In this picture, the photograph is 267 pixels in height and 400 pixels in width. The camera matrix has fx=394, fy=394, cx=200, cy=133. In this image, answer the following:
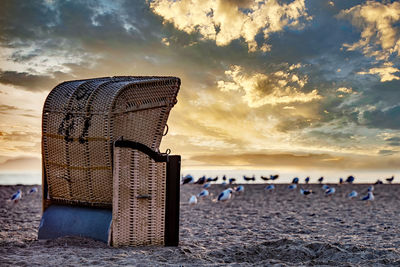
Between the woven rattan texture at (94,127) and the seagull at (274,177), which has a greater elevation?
the woven rattan texture at (94,127)

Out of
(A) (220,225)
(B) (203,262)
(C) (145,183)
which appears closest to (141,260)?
(B) (203,262)

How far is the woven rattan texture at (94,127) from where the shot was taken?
19.7 ft

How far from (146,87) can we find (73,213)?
2.34 metres

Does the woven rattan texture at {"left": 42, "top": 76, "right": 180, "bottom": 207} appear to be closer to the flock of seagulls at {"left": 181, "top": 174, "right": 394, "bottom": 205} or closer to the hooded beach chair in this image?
the hooded beach chair

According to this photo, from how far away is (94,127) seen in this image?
19.8 ft

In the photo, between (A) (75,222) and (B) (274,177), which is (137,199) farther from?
(B) (274,177)

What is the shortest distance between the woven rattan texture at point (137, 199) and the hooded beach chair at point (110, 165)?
0.05 ft

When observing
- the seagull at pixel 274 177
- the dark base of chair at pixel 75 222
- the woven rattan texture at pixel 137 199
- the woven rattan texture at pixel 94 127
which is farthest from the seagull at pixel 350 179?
the dark base of chair at pixel 75 222

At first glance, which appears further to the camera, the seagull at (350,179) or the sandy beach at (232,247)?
the seagull at (350,179)

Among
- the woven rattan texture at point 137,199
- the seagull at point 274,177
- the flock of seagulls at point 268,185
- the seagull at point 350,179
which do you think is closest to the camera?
the woven rattan texture at point 137,199

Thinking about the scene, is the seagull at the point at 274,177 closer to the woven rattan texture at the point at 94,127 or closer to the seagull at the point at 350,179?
the seagull at the point at 350,179

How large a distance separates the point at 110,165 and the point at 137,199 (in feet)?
2.18

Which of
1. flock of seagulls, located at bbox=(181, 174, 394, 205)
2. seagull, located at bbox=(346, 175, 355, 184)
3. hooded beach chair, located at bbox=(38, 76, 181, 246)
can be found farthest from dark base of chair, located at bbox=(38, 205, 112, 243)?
seagull, located at bbox=(346, 175, 355, 184)

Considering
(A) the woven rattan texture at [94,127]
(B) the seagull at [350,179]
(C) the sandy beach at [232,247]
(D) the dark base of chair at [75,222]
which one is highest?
(A) the woven rattan texture at [94,127]
